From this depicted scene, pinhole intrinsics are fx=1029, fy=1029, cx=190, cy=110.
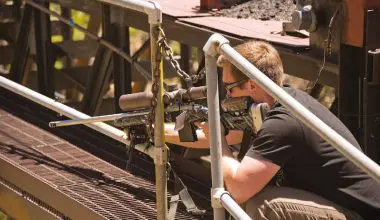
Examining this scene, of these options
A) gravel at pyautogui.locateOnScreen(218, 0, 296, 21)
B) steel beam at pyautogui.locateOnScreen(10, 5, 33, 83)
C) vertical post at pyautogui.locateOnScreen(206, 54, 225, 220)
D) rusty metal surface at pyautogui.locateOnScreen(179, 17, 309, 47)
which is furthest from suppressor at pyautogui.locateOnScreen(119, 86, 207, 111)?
steel beam at pyautogui.locateOnScreen(10, 5, 33, 83)

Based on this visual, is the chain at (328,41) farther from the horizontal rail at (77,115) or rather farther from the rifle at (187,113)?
the horizontal rail at (77,115)

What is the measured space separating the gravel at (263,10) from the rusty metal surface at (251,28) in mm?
107

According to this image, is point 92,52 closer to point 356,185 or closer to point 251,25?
point 251,25

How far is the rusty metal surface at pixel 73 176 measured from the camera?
5617 millimetres

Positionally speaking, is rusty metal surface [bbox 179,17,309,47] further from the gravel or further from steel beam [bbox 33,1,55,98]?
steel beam [bbox 33,1,55,98]

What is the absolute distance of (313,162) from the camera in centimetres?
453

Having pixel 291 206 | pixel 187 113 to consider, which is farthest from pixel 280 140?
pixel 187 113

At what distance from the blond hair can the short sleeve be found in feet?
0.79

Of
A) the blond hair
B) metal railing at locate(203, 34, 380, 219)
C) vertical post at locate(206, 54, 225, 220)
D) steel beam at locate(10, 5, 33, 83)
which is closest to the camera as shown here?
metal railing at locate(203, 34, 380, 219)

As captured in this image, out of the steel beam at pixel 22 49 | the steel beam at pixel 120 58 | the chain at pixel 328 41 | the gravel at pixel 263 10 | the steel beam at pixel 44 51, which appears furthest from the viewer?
the steel beam at pixel 22 49

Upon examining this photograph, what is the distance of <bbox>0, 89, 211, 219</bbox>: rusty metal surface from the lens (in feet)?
18.4

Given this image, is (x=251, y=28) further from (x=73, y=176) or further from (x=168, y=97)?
(x=168, y=97)

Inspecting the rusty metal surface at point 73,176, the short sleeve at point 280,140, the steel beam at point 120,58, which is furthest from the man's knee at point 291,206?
the steel beam at point 120,58

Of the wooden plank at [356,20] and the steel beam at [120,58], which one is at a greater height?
the wooden plank at [356,20]
